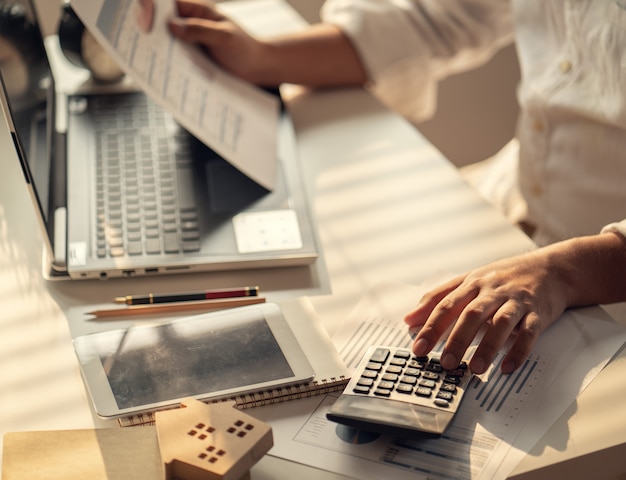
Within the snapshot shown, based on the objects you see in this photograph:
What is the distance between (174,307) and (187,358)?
10 centimetres

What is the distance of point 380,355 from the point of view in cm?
74

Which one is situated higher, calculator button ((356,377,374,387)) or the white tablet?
calculator button ((356,377,374,387))

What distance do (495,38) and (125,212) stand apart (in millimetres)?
708

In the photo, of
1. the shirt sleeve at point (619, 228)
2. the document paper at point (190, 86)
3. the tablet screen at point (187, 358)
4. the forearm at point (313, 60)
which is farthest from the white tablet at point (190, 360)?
the forearm at point (313, 60)

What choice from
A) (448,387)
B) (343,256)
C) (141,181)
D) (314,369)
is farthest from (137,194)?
(448,387)

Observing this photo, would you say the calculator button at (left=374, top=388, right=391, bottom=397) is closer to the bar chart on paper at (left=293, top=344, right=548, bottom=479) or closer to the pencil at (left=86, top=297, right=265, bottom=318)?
the bar chart on paper at (left=293, top=344, right=548, bottom=479)

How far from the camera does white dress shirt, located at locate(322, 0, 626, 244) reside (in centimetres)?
105

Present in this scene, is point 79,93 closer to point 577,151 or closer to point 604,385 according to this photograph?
point 577,151

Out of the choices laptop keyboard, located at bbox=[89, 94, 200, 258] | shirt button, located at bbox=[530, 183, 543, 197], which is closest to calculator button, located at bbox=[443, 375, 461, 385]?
laptop keyboard, located at bbox=[89, 94, 200, 258]

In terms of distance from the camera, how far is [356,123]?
1.19 metres

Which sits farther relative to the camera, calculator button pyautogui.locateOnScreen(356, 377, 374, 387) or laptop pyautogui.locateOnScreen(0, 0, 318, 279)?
laptop pyautogui.locateOnScreen(0, 0, 318, 279)

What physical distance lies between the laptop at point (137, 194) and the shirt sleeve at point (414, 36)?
0.22m

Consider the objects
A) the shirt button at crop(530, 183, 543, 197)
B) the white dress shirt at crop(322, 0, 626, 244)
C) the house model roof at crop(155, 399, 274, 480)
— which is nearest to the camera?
the house model roof at crop(155, 399, 274, 480)

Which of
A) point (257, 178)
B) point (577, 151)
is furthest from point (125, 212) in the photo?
point (577, 151)
